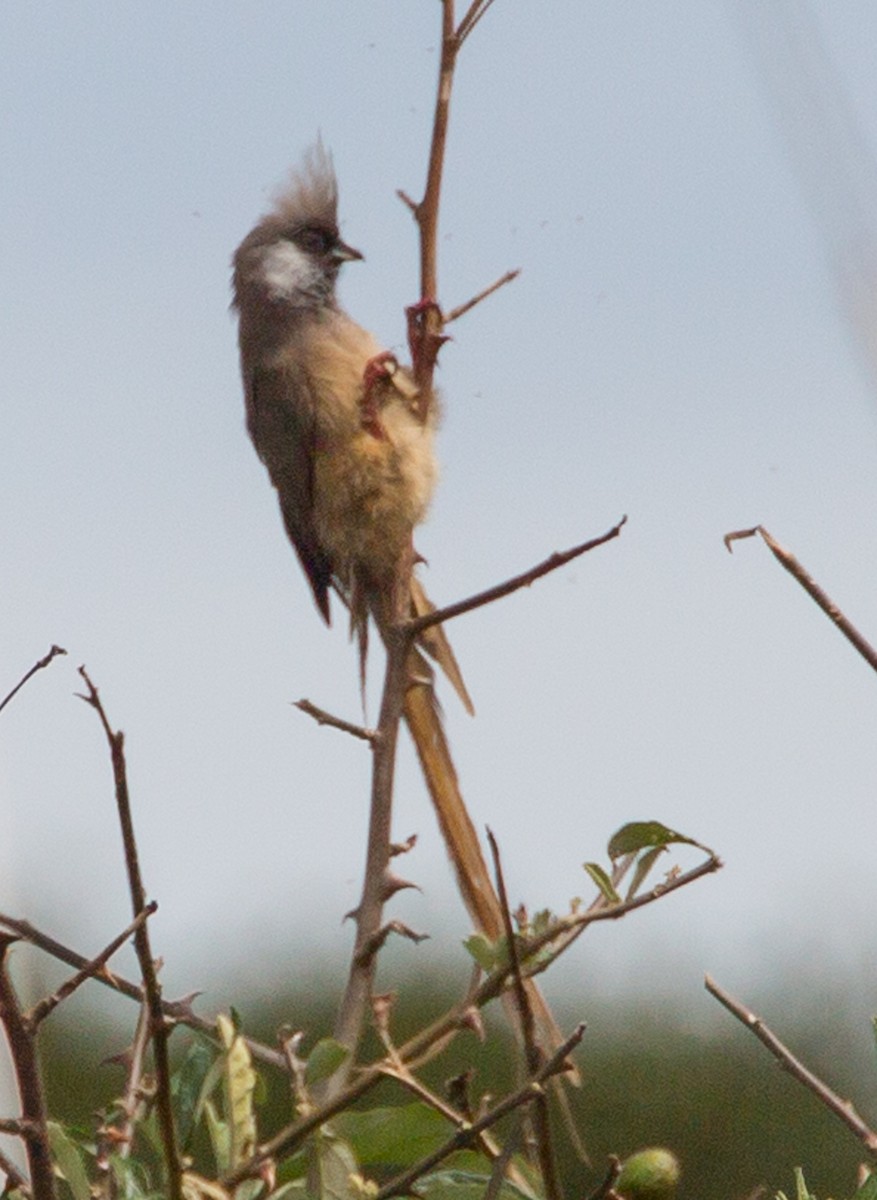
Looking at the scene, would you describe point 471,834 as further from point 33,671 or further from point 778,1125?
point 778,1125

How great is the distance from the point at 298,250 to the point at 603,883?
318cm

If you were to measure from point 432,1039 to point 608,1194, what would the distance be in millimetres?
276

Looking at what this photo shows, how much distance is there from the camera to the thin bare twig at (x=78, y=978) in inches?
53.9

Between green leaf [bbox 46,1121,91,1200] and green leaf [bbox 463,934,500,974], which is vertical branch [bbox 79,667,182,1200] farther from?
green leaf [bbox 463,934,500,974]

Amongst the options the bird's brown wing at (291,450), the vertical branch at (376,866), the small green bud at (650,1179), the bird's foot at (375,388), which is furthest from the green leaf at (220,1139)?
the bird's brown wing at (291,450)

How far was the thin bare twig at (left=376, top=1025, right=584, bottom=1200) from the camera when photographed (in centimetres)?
142

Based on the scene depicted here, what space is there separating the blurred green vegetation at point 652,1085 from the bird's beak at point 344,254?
137 inches

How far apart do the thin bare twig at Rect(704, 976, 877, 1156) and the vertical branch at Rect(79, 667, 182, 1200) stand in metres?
0.46

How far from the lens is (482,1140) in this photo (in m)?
1.62

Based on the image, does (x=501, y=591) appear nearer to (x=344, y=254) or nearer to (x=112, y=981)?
(x=112, y=981)

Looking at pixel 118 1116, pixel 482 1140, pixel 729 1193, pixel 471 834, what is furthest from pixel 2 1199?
pixel 729 1193

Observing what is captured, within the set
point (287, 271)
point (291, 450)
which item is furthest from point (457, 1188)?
point (287, 271)

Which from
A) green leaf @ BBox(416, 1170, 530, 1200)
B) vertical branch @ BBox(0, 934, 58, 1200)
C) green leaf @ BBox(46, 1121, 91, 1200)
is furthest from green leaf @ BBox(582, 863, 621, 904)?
vertical branch @ BBox(0, 934, 58, 1200)

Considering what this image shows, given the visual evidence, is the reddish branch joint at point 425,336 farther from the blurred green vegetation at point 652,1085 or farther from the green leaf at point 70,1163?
the blurred green vegetation at point 652,1085
